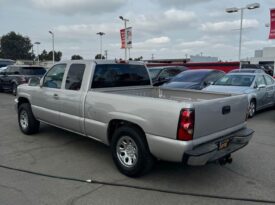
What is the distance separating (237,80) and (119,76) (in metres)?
5.93

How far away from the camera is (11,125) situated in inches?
329

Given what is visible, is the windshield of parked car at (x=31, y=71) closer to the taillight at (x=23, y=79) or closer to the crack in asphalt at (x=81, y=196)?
the taillight at (x=23, y=79)

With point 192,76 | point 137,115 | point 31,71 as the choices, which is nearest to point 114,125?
point 137,115

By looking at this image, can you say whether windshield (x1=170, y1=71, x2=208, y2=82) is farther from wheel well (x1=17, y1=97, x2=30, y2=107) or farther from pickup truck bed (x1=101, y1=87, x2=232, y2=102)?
wheel well (x1=17, y1=97, x2=30, y2=107)

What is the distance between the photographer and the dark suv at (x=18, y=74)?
15723mm

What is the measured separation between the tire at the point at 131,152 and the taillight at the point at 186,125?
26.9 inches

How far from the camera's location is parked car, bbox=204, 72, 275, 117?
945 cm

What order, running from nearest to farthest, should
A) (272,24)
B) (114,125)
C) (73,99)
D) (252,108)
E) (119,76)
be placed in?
(114,125)
(73,99)
(119,76)
(252,108)
(272,24)

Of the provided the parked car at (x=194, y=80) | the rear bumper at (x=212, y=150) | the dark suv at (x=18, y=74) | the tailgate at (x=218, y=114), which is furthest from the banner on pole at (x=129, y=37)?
the rear bumper at (x=212, y=150)

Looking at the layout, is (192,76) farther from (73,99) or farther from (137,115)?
(137,115)

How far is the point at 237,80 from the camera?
401 inches

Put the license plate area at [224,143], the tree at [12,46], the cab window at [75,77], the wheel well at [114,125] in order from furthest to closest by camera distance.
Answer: the tree at [12,46]
the cab window at [75,77]
the wheel well at [114,125]
the license plate area at [224,143]

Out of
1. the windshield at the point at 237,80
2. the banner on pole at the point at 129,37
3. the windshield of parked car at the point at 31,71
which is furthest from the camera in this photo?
the banner on pole at the point at 129,37

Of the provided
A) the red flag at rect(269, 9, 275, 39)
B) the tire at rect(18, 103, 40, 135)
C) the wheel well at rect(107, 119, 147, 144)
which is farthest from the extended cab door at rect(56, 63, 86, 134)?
the red flag at rect(269, 9, 275, 39)
